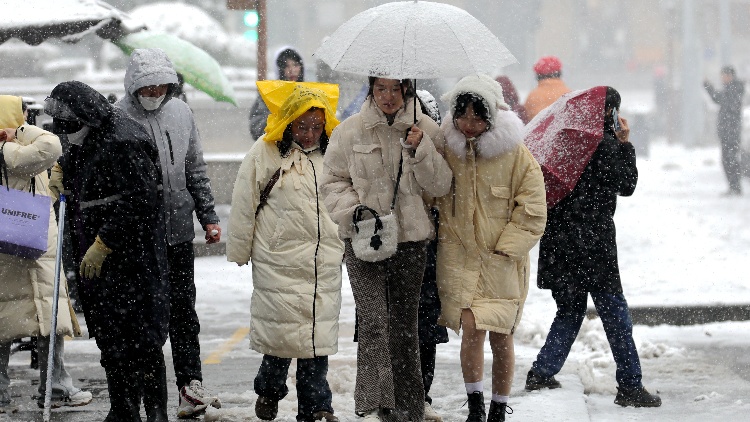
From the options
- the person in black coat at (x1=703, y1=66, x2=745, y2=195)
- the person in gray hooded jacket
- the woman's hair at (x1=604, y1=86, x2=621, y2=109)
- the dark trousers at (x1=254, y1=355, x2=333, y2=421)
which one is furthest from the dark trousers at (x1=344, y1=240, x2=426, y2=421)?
the person in black coat at (x1=703, y1=66, x2=745, y2=195)

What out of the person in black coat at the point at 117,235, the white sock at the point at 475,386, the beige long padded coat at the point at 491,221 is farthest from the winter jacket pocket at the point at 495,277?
the person in black coat at the point at 117,235

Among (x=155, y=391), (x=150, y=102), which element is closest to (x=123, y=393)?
(x=155, y=391)

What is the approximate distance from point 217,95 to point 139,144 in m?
5.94

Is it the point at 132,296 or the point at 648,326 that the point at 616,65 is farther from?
the point at 132,296

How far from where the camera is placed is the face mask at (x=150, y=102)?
645cm

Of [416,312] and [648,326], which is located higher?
[416,312]

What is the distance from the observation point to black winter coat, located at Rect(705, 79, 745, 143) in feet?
70.0

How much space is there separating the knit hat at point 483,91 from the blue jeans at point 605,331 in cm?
161

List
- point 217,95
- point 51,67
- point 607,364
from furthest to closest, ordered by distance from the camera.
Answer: point 51,67, point 217,95, point 607,364

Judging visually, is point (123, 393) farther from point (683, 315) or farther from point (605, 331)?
point (683, 315)

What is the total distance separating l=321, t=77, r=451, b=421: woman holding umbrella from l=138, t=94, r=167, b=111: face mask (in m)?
1.03

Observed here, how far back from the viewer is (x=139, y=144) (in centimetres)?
570

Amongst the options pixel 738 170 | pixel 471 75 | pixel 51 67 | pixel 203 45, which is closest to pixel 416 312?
pixel 471 75

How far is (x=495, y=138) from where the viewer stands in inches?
233
